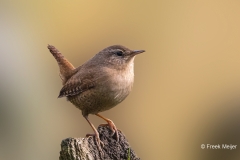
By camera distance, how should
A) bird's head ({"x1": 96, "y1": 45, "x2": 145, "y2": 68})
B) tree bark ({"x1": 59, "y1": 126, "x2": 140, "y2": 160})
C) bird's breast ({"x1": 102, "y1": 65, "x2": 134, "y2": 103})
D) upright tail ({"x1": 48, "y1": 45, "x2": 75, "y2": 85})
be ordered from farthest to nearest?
upright tail ({"x1": 48, "y1": 45, "x2": 75, "y2": 85}) → bird's head ({"x1": 96, "y1": 45, "x2": 145, "y2": 68}) → bird's breast ({"x1": 102, "y1": 65, "x2": 134, "y2": 103}) → tree bark ({"x1": 59, "y1": 126, "x2": 140, "y2": 160})

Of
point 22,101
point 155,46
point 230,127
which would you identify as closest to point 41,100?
point 22,101

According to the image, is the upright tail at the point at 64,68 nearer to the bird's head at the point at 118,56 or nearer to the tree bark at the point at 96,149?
the bird's head at the point at 118,56

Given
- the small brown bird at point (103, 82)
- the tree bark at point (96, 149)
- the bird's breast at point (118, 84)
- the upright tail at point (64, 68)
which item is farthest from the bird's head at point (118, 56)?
the tree bark at point (96, 149)

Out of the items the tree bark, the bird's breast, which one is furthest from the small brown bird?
the tree bark

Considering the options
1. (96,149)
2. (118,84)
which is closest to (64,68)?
(118,84)

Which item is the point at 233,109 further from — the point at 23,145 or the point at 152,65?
the point at 23,145

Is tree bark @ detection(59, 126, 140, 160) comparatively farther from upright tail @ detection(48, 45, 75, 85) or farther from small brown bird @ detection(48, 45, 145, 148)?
upright tail @ detection(48, 45, 75, 85)
